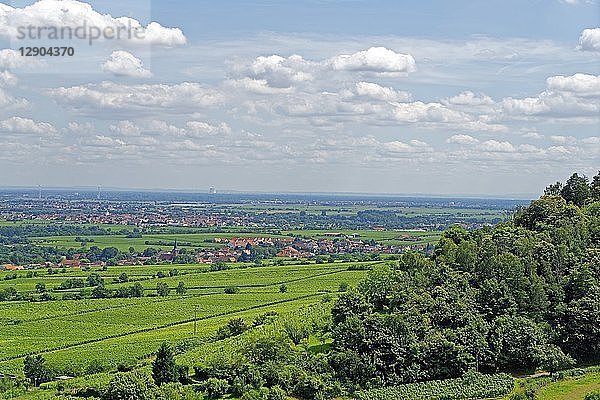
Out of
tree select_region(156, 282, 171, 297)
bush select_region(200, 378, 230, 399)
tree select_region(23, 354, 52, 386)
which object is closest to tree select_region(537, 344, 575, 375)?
bush select_region(200, 378, 230, 399)

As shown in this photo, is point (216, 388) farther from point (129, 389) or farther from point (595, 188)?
point (595, 188)

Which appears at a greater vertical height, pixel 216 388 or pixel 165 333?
pixel 216 388

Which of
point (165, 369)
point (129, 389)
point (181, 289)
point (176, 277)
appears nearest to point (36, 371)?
point (165, 369)

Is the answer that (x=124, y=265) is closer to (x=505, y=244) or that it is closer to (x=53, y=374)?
(x=53, y=374)

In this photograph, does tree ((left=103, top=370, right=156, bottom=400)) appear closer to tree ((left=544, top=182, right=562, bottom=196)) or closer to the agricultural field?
the agricultural field

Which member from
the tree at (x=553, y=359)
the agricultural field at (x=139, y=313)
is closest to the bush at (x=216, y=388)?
the agricultural field at (x=139, y=313)
